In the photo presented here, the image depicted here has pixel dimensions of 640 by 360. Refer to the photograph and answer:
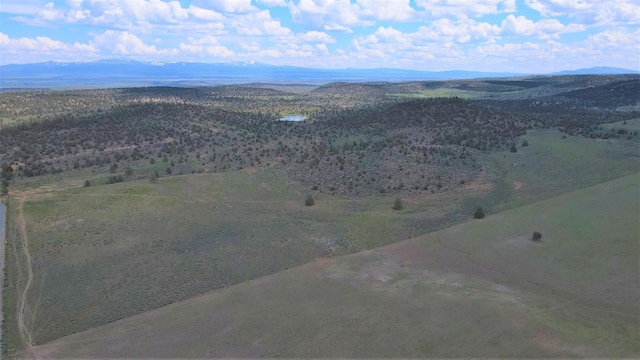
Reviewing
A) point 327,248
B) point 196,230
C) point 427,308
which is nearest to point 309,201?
point 327,248

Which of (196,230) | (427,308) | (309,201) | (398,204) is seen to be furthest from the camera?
(309,201)

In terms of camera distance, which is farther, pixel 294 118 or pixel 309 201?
pixel 294 118

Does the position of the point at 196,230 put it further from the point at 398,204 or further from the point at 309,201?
the point at 398,204

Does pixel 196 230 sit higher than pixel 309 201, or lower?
lower

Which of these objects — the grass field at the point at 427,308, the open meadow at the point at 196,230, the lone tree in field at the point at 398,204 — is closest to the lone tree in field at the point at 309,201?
the open meadow at the point at 196,230

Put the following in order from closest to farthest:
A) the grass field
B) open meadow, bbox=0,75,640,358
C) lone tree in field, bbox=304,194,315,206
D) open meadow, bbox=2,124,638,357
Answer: the grass field → open meadow, bbox=0,75,640,358 → open meadow, bbox=2,124,638,357 → lone tree in field, bbox=304,194,315,206

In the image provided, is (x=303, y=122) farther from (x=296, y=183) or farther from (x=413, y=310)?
(x=413, y=310)

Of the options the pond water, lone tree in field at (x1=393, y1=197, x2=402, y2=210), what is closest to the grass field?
lone tree in field at (x1=393, y1=197, x2=402, y2=210)

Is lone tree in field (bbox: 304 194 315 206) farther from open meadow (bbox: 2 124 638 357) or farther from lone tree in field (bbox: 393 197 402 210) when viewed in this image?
lone tree in field (bbox: 393 197 402 210)

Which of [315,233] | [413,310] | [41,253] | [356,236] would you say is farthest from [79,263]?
[413,310]
